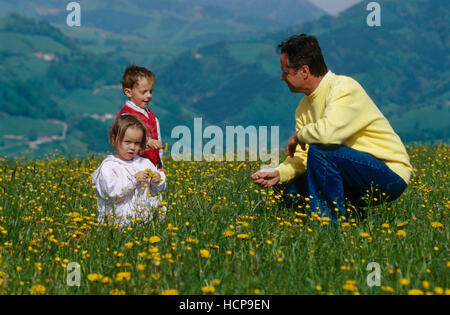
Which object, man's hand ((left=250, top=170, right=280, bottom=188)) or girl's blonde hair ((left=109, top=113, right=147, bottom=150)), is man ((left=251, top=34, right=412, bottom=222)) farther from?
girl's blonde hair ((left=109, top=113, right=147, bottom=150))

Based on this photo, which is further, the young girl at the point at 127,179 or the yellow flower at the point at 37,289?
the young girl at the point at 127,179

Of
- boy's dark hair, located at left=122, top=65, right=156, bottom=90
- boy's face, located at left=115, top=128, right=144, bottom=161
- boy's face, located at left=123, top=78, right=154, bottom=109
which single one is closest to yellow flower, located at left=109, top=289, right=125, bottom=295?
boy's face, located at left=115, top=128, right=144, bottom=161

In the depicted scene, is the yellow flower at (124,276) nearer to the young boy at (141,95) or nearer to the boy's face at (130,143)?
the boy's face at (130,143)

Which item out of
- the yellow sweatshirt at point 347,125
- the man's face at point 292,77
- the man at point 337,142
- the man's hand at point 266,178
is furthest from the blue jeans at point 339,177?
the man's face at point 292,77

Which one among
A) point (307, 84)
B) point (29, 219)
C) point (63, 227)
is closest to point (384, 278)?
point (307, 84)

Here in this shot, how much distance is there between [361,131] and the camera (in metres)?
5.24

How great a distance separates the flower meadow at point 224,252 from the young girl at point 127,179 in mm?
290

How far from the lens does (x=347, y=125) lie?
4.94 m

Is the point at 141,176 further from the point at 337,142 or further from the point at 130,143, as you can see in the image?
the point at 337,142

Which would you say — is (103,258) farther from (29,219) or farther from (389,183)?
(389,183)

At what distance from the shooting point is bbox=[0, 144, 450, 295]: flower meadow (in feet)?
11.2

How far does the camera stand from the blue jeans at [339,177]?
501cm

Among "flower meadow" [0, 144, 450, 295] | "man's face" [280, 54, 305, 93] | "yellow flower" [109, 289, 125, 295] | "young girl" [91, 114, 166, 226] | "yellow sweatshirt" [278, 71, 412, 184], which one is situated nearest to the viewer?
"yellow flower" [109, 289, 125, 295]

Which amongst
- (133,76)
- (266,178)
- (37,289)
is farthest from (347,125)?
(37,289)
